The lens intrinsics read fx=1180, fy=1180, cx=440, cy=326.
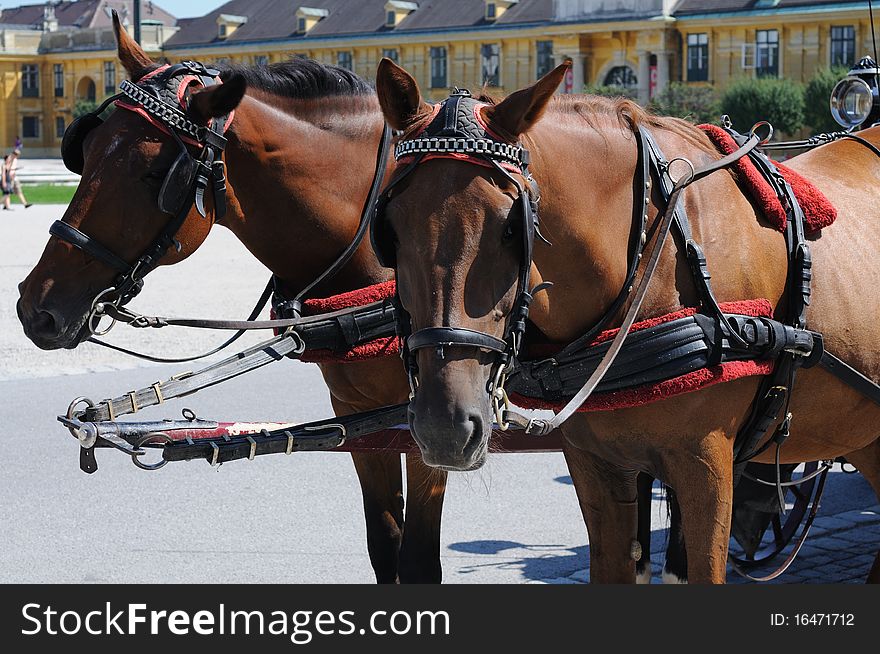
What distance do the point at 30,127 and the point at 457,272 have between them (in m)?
85.0

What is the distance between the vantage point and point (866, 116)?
16.8 feet

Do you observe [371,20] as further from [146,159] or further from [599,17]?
[146,159]

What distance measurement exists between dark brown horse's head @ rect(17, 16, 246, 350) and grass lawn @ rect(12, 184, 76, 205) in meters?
28.4

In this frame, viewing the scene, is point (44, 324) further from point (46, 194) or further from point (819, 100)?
point (819, 100)

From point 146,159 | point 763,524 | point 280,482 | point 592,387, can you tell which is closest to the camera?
point 592,387

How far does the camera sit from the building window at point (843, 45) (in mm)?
48844

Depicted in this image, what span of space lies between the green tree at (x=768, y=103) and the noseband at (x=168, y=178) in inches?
1685

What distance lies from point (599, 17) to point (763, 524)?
55089 mm

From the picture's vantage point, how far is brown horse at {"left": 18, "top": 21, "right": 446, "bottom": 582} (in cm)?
335

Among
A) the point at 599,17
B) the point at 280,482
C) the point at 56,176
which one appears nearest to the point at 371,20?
the point at 599,17

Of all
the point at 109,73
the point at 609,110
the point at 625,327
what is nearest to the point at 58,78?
the point at 109,73

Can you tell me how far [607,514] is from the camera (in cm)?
299

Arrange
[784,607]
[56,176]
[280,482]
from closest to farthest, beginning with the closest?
[784,607] → [280,482] → [56,176]

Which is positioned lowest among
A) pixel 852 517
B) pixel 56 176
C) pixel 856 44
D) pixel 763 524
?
pixel 56 176
